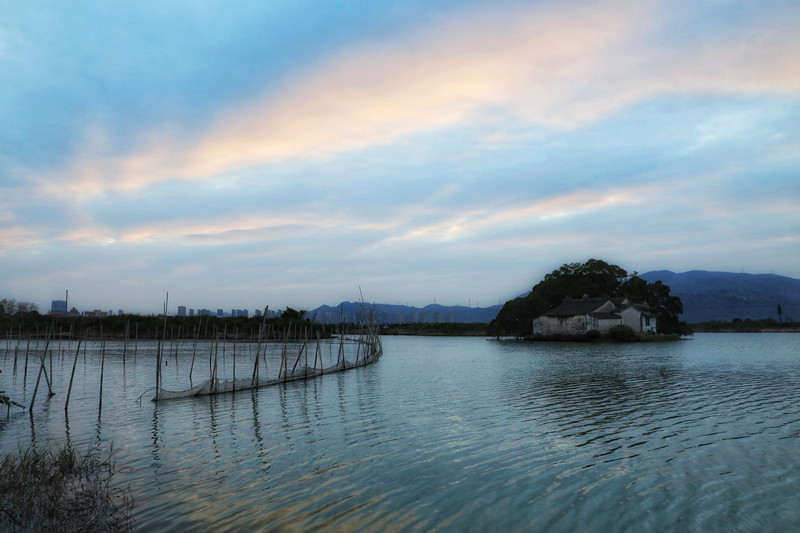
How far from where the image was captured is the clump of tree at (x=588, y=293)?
95562 mm

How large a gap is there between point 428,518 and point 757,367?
38.4 meters

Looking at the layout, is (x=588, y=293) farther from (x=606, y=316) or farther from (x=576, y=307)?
(x=606, y=316)

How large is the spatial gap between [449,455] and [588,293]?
94.4m

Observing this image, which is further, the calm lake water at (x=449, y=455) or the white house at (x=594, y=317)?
the white house at (x=594, y=317)

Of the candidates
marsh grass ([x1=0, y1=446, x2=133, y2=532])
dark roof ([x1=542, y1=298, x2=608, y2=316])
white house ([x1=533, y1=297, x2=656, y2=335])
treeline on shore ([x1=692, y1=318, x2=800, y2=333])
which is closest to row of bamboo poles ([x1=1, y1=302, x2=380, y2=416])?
marsh grass ([x1=0, y1=446, x2=133, y2=532])

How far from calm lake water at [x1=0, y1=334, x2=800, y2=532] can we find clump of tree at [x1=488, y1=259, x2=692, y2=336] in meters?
73.0

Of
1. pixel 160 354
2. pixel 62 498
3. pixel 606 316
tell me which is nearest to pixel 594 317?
pixel 606 316

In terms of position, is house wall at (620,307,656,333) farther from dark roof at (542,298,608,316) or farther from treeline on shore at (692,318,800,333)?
treeline on shore at (692,318,800,333)

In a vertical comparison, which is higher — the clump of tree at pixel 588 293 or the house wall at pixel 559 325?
the clump of tree at pixel 588 293

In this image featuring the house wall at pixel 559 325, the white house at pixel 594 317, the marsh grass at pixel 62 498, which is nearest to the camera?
the marsh grass at pixel 62 498

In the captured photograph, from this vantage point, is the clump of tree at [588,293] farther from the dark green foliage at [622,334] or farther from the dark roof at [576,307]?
the dark green foliage at [622,334]

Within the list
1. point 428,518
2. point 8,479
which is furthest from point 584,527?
point 8,479

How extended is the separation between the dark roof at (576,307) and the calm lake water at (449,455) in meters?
60.5

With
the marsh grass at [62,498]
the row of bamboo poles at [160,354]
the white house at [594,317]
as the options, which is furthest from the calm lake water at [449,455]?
the white house at [594,317]
